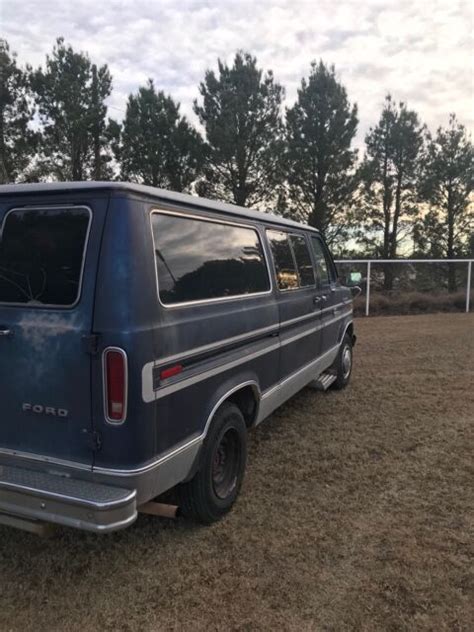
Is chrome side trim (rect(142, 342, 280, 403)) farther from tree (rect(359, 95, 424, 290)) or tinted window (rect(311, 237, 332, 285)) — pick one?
tree (rect(359, 95, 424, 290))

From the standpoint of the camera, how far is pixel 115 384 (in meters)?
2.37

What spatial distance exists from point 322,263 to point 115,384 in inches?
149

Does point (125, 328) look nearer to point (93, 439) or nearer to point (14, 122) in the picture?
point (93, 439)

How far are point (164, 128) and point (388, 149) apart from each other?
10.6 m

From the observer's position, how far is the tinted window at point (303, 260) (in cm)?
483

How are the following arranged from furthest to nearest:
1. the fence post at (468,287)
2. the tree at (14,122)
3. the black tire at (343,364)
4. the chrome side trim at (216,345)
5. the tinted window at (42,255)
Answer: the tree at (14,122) → the fence post at (468,287) → the black tire at (343,364) → the chrome side trim at (216,345) → the tinted window at (42,255)

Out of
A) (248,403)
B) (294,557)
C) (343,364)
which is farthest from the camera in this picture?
(343,364)

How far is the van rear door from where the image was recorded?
2.43m

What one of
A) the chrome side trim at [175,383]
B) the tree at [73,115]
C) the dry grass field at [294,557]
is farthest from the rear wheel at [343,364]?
the tree at [73,115]

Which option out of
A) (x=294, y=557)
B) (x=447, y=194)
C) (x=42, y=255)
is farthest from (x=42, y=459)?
(x=447, y=194)

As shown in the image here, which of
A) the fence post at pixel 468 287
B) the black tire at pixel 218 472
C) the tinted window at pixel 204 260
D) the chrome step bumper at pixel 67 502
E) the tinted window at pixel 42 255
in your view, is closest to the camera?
the chrome step bumper at pixel 67 502

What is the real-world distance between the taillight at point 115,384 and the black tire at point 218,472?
2.58 ft

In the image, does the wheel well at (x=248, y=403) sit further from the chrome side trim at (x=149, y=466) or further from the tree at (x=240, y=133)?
the tree at (x=240, y=133)

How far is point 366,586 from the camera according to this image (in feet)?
8.69
